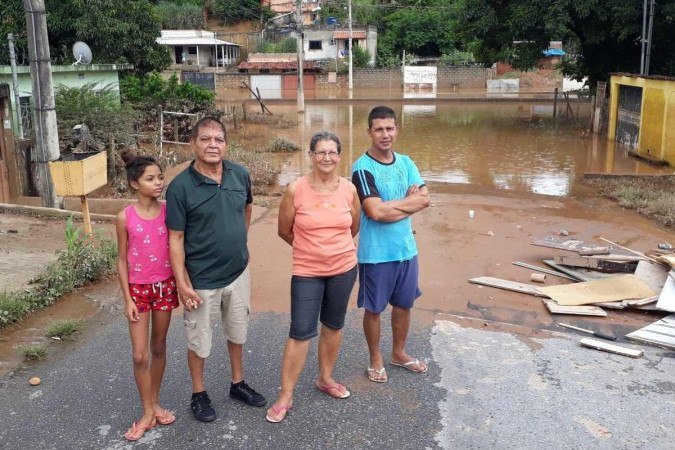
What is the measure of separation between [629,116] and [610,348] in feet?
54.1

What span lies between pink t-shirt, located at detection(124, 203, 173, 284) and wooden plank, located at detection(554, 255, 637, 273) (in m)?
4.89

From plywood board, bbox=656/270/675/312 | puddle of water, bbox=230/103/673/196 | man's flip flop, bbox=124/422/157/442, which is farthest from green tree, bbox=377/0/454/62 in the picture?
man's flip flop, bbox=124/422/157/442

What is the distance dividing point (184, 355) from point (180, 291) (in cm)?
130

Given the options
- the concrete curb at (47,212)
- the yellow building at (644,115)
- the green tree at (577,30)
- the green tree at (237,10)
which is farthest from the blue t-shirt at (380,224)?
the green tree at (237,10)

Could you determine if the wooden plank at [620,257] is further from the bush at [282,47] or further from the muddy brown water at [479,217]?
the bush at [282,47]

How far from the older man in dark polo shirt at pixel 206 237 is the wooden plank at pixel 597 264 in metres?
4.47

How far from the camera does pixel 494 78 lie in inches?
1870

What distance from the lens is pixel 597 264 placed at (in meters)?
6.90

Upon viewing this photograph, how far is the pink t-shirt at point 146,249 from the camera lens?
354 cm

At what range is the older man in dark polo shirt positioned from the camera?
11.5 feet

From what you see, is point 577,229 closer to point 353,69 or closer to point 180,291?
point 180,291

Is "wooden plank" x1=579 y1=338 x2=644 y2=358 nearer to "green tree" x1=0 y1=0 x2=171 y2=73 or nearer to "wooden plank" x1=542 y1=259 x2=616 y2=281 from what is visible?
"wooden plank" x1=542 y1=259 x2=616 y2=281

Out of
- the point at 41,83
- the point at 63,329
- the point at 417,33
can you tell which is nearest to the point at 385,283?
the point at 63,329

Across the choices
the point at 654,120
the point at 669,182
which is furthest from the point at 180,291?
the point at 654,120
